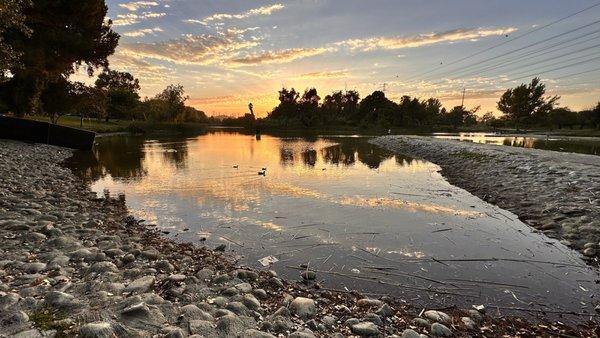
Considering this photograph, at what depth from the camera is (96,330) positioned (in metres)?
3.93

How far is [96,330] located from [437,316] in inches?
200

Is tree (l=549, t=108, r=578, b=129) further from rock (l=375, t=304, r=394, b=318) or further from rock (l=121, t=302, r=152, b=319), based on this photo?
rock (l=121, t=302, r=152, b=319)

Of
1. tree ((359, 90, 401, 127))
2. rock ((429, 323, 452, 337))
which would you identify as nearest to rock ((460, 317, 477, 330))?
rock ((429, 323, 452, 337))

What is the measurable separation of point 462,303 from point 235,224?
7.22 metres

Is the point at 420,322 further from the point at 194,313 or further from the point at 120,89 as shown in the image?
the point at 120,89

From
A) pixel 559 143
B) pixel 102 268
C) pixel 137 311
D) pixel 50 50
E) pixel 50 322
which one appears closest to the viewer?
pixel 50 322

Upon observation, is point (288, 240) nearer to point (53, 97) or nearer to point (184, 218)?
point (184, 218)

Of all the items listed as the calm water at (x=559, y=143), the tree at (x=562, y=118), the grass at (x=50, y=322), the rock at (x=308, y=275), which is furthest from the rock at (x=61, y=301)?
the tree at (x=562, y=118)

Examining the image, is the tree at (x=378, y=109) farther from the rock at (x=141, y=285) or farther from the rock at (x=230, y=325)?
the rock at (x=230, y=325)

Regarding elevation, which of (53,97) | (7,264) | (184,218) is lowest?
(184,218)

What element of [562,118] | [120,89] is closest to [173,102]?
[120,89]

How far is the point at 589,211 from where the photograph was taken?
1073 cm

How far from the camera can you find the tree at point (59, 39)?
2370 cm

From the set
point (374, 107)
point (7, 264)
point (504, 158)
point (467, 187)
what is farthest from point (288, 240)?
point (374, 107)
